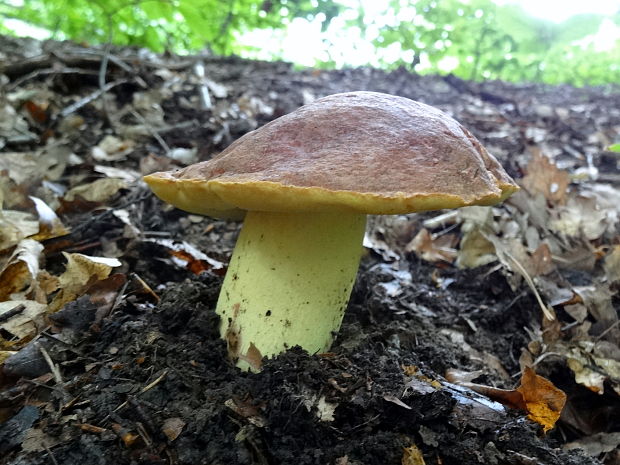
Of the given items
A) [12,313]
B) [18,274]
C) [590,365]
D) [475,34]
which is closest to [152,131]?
[18,274]

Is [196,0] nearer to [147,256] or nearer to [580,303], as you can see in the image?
[147,256]

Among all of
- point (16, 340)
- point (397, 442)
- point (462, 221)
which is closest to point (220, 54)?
point (462, 221)

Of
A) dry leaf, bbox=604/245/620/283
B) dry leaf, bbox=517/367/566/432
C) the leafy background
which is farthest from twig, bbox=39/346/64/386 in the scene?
the leafy background

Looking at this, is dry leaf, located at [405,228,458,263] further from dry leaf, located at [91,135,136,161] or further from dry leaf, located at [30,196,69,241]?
dry leaf, located at [91,135,136,161]

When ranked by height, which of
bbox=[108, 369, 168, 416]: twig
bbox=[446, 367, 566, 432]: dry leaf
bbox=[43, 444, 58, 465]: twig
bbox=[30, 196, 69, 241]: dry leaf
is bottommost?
bbox=[446, 367, 566, 432]: dry leaf

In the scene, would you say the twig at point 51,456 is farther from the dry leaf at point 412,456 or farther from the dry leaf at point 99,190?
the dry leaf at point 99,190

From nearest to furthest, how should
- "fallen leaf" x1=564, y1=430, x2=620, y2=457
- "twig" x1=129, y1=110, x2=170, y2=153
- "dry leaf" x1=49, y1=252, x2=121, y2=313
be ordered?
"fallen leaf" x1=564, y1=430, x2=620, y2=457 < "dry leaf" x1=49, y1=252, x2=121, y2=313 < "twig" x1=129, y1=110, x2=170, y2=153

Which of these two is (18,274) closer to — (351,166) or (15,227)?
(15,227)
